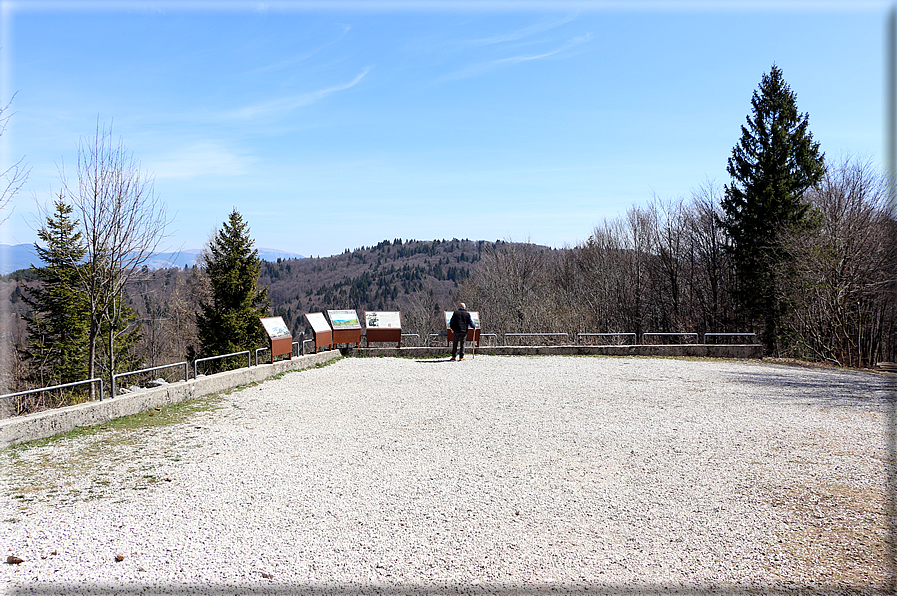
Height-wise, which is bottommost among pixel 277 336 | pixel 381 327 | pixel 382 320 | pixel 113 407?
pixel 113 407

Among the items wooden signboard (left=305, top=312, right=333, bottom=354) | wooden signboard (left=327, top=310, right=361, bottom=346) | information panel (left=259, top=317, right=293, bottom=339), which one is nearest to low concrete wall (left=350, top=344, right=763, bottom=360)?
wooden signboard (left=327, top=310, right=361, bottom=346)

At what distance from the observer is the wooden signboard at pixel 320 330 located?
1770 cm

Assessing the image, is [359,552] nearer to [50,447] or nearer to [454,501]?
[454,501]

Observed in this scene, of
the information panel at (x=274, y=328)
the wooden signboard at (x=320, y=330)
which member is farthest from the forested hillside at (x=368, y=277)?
the information panel at (x=274, y=328)

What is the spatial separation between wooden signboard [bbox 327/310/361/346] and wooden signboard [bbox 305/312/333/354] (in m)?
0.26

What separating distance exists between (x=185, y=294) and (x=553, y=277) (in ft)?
134

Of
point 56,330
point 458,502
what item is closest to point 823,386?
point 458,502

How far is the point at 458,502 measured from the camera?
5.39 m

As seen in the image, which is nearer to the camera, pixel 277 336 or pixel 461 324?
pixel 277 336

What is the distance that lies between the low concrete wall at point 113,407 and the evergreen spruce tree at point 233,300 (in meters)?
25.2

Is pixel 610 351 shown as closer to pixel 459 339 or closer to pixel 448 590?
pixel 459 339

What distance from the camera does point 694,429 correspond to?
8.38m

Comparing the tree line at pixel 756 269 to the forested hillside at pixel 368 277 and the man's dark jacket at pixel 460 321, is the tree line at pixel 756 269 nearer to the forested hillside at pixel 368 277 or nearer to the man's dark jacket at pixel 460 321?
the man's dark jacket at pixel 460 321

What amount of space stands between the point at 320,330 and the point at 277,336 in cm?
303
